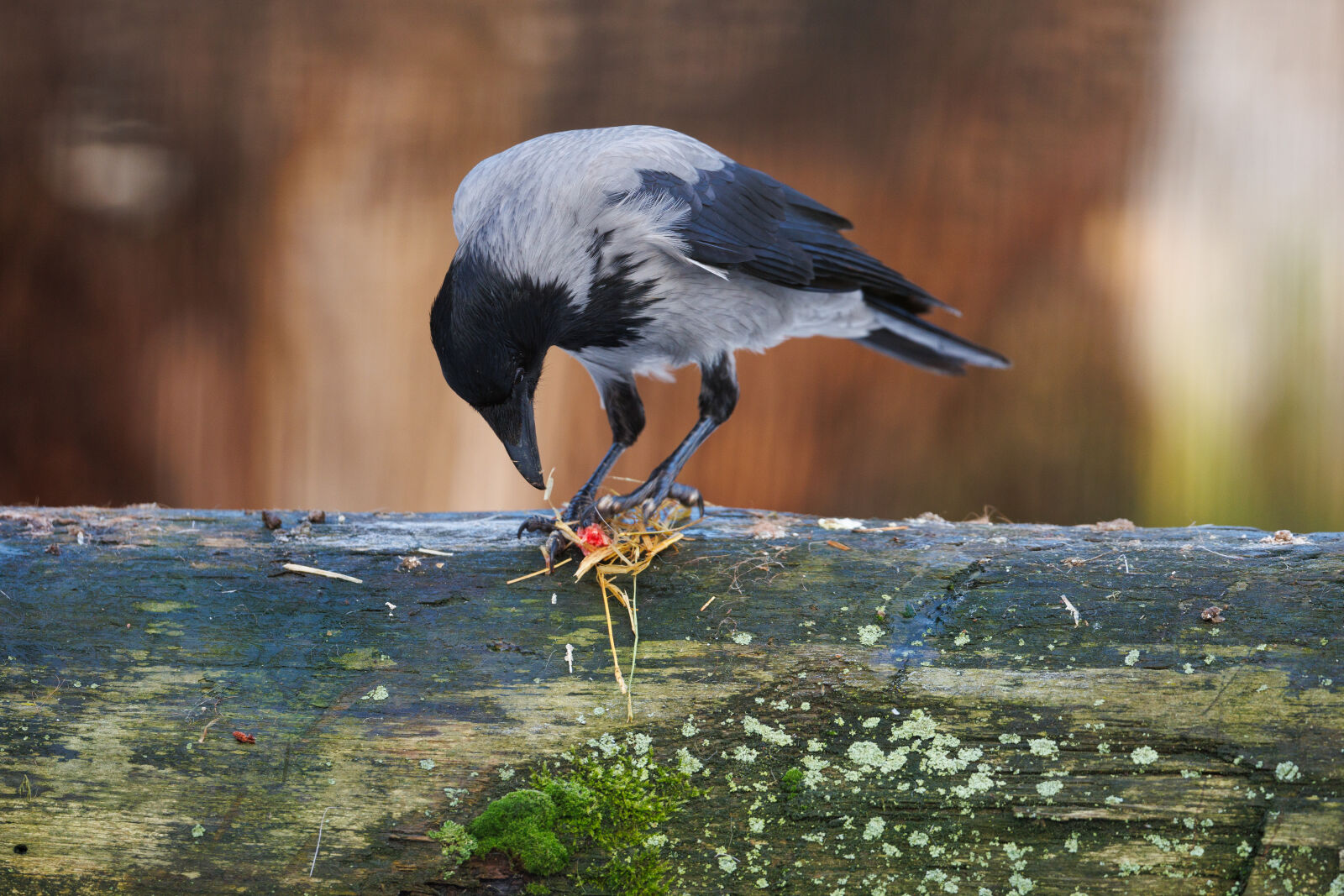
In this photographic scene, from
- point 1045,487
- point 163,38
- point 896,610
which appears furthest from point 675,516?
point 163,38

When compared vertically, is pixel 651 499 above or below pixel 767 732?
above

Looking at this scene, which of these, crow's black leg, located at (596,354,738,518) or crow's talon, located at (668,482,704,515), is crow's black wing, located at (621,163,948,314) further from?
crow's talon, located at (668,482,704,515)

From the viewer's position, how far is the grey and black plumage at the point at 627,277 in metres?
1.85

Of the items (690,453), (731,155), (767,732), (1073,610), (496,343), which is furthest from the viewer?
(731,155)

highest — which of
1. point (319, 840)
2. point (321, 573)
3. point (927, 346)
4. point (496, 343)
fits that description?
point (927, 346)

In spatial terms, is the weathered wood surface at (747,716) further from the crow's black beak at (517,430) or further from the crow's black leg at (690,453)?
the crow's black leg at (690,453)

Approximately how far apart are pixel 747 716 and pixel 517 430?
82 centimetres

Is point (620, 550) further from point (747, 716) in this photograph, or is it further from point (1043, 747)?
point (1043, 747)

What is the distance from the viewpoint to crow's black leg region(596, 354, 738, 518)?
2023 mm

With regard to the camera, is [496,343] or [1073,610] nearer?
[1073,610]

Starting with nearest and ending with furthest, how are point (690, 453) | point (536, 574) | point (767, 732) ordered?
1. point (767, 732)
2. point (536, 574)
3. point (690, 453)

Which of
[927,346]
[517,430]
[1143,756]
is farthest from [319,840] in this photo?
[927,346]

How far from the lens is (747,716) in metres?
1.25

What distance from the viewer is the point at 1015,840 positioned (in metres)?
1.10
